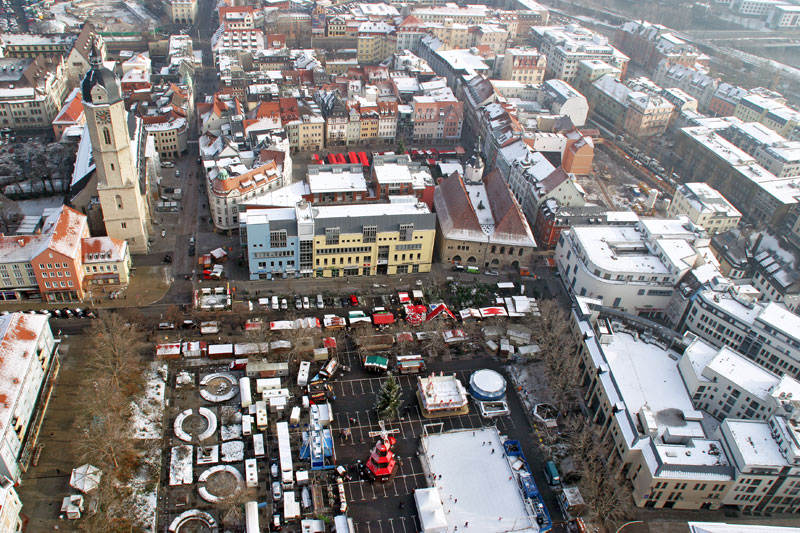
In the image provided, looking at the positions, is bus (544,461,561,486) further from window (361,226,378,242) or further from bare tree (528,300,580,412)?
window (361,226,378,242)

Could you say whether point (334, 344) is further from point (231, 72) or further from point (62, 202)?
point (231, 72)

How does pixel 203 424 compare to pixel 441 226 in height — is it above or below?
below

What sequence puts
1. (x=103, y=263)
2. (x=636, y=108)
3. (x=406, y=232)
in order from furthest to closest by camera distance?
(x=636, y=108) → (x=406, y=232) → (x=103, y=263)

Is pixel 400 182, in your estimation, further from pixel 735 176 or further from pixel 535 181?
pixel 735 176

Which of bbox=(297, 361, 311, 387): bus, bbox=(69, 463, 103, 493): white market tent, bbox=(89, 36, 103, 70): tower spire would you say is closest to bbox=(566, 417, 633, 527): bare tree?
bbox=(297, 361, 311, 387): bus

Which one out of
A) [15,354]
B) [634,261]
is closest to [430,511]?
[15,354]

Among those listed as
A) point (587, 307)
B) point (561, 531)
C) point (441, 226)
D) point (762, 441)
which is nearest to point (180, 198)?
point (441, 226)

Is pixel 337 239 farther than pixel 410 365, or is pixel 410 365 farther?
pixel 337 239
